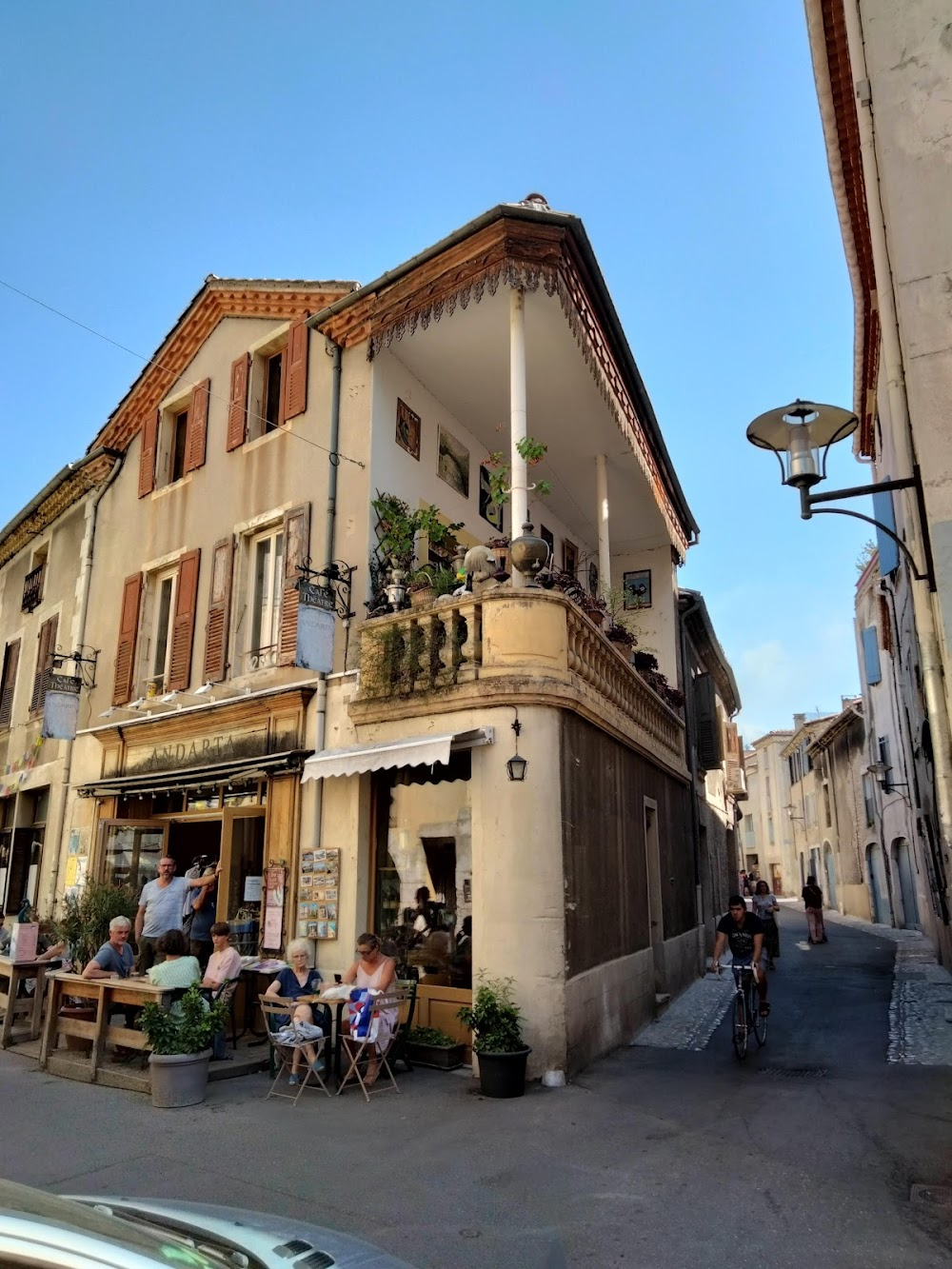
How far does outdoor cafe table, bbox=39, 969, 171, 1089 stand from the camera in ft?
25.0

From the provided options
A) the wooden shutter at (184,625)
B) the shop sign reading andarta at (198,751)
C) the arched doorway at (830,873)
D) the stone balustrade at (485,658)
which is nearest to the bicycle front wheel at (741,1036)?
the stone balustrade at (485,658)

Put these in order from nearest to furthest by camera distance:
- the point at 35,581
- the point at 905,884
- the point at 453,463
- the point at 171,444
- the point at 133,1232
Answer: the point at 133,1232 → the point at 453,463 → the point at 171,444 → the point at 35,581 → the point at 905,884

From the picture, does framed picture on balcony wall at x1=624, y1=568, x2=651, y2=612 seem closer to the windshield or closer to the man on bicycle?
the man on bicycle

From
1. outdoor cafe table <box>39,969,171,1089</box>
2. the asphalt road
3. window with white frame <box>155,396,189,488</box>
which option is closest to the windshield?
the asphalt road

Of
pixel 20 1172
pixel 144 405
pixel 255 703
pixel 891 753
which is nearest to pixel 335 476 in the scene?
pixel 255 703

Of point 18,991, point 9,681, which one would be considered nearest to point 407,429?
point 18,991

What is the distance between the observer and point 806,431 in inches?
217

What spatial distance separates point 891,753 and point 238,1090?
781 inches

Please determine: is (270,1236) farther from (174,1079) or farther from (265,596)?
(265,596)

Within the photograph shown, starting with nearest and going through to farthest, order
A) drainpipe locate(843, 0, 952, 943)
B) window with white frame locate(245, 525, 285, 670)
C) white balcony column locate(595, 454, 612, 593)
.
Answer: drainpipe locate(843, 0, 952, 943) < window with white frame locate(245, 525, 285, 670) < white balcony column locate(595, 454, 612, 593)

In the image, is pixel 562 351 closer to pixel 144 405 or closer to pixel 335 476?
pixel 335 476

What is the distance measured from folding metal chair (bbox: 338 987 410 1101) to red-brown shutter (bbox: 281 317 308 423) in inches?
295

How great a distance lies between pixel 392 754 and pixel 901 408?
526 cm

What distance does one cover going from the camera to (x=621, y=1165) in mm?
5660
